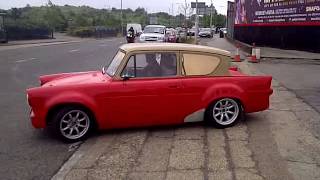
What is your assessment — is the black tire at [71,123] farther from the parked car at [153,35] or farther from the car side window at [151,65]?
the parked car at [153,35]

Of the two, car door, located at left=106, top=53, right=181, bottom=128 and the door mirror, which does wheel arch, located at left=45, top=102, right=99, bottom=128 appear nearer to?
car door, located at left=106, top=53, right=181, bottom=128

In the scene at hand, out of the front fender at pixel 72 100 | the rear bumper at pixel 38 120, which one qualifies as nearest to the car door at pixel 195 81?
the front fender at pixel 72 100

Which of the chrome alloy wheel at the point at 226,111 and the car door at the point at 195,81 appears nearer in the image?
the car door at the point at 195,81

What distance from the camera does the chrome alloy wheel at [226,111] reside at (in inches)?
291

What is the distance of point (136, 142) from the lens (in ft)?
21.9

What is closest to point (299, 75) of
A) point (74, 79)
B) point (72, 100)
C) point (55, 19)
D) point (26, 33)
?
point (74, 79)

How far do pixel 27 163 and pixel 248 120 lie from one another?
3.81 meters

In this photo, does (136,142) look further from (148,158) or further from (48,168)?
(48,168)

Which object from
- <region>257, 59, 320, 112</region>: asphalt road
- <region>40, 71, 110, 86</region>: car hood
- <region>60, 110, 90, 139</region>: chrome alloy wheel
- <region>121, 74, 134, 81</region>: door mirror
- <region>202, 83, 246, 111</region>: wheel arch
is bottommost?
<region>257, 59, 320, 112</region>: asphalt road

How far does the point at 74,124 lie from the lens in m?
6.84

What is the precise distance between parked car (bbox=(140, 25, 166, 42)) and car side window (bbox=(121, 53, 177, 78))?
24.6 metres

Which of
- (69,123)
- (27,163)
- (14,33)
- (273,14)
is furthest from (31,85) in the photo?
(14,33)

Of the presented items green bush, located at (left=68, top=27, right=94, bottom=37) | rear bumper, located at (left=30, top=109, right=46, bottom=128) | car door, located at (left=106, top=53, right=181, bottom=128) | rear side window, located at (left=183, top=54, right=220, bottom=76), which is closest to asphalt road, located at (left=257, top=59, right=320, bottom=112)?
rear side window, located at (left=183, top=54, right=220, bottom=76)

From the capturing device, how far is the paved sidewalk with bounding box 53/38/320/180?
5.38m
